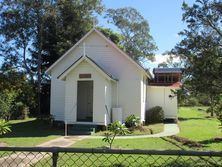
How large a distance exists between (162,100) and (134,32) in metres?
28.6

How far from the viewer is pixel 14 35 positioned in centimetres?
4284

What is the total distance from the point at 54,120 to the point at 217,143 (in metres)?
14.9

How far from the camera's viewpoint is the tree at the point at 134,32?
60.0 m

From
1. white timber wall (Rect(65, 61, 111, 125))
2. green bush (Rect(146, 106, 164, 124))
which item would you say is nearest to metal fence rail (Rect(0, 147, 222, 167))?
white timber wall (Rect(65, 61, 111, 125))

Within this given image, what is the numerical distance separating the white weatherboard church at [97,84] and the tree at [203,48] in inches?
521

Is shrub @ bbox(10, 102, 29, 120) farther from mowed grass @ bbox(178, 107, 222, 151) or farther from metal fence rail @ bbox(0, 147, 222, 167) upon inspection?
metal fence rail @ bbox(0, 147, 222, 167)

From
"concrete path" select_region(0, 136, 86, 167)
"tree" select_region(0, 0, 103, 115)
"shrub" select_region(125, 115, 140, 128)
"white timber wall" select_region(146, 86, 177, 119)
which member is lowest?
"concrete path" select_region(0, 136, 86, 167)

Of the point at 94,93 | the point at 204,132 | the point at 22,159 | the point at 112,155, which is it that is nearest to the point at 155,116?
the point at 94,93

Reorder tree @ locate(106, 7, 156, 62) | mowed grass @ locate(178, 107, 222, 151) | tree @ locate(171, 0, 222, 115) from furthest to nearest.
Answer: tree @ locate(106, 7, 156, 62) < mowed grass @ locate(178, 107, 222, 151) < tree @ locate(171, 0, 222, 115)

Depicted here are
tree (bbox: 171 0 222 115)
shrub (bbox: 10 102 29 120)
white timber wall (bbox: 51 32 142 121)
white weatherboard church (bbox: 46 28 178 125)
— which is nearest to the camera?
tree (bbox: 171 0 222 115)

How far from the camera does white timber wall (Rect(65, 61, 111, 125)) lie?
25534mm

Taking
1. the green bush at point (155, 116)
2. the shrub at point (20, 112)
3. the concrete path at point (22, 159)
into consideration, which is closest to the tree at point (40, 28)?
the shrub at point (20, 112)

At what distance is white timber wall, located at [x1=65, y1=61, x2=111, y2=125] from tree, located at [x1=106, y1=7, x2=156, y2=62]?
33938mm

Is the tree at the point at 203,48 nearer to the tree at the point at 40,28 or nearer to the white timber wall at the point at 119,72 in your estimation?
the white timber wall at the point at 119,72
